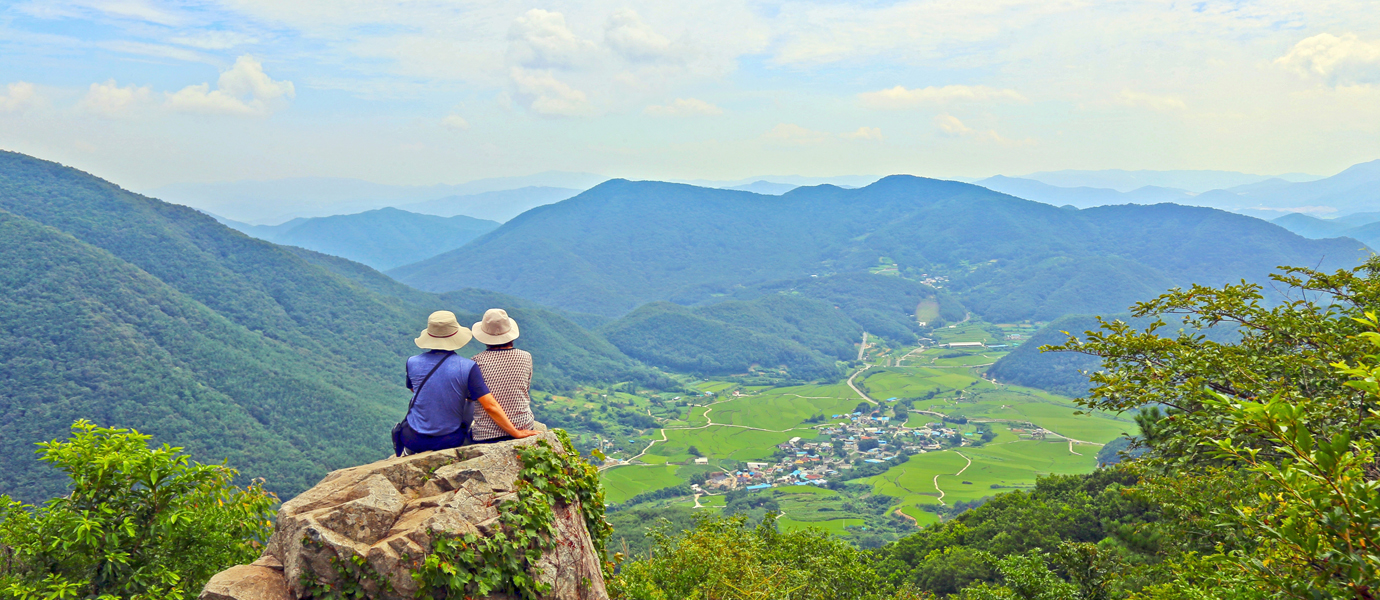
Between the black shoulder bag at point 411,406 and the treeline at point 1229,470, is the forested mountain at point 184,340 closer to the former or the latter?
the black shoulder bag at point 411,406

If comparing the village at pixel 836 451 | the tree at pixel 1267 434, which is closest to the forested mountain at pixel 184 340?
the village at pixel 836 451

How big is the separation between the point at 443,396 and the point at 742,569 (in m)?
10.2

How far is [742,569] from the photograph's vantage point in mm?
15664

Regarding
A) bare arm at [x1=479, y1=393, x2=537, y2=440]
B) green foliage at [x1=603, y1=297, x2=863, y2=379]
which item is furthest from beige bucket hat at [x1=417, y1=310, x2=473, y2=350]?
green foliage at [x1=603, y1=297, x2=863, y2=379]

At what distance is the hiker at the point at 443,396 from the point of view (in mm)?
7730

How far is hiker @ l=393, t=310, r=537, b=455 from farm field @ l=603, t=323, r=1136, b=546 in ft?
175

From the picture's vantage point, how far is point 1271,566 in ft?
20.5

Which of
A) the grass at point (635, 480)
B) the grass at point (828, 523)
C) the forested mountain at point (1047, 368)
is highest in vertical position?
the forested mountain at point (1047, 368)

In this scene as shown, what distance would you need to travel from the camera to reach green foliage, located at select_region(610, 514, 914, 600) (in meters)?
14.7

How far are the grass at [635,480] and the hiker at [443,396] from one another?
6914 cm

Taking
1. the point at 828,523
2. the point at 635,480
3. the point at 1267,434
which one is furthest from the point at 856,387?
the point at 1267,434

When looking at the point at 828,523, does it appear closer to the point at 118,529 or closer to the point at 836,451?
the point at 836,451

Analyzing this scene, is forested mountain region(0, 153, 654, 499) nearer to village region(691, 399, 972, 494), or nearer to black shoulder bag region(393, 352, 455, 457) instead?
village region(691, 399, 972, 494)

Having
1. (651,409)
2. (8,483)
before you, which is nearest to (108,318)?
(8,483)
